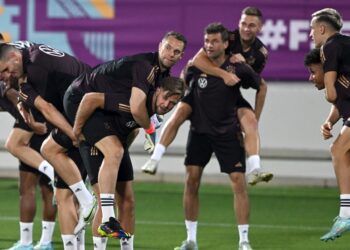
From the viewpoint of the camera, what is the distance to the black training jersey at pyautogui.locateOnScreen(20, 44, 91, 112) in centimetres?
945

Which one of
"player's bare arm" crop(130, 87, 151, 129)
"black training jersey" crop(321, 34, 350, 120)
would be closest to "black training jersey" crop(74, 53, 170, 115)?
"player's bare arm" crop(130, 87, 151, 129)

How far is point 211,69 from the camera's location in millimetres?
11086

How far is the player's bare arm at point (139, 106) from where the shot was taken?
29.6 feet

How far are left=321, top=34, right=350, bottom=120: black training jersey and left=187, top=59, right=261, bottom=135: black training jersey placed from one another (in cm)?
110

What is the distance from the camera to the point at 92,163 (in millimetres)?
9430

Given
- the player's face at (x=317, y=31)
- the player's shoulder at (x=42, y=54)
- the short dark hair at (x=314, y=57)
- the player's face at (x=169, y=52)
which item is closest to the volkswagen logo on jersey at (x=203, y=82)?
the short dark hair at (x=314, y=57)

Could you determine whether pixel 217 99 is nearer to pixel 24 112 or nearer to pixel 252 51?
pixel 252 51

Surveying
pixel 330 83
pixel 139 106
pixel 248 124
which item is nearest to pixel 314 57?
pixel 330 83

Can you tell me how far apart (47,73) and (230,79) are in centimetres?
213

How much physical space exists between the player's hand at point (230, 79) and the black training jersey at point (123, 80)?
1.57 m

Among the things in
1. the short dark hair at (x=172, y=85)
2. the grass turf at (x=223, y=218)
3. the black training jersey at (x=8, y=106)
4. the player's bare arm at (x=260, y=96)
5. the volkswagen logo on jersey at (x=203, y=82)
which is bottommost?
the grass turf at (x=223, y=218)

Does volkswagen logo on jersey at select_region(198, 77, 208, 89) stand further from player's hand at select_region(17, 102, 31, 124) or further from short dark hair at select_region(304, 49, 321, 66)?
player's hand at select_region(17, 102, 31, 124)

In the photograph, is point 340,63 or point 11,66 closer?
point 11,66

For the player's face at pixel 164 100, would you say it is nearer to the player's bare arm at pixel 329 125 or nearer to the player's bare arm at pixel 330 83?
the player's bare arm at pixel 330 83
